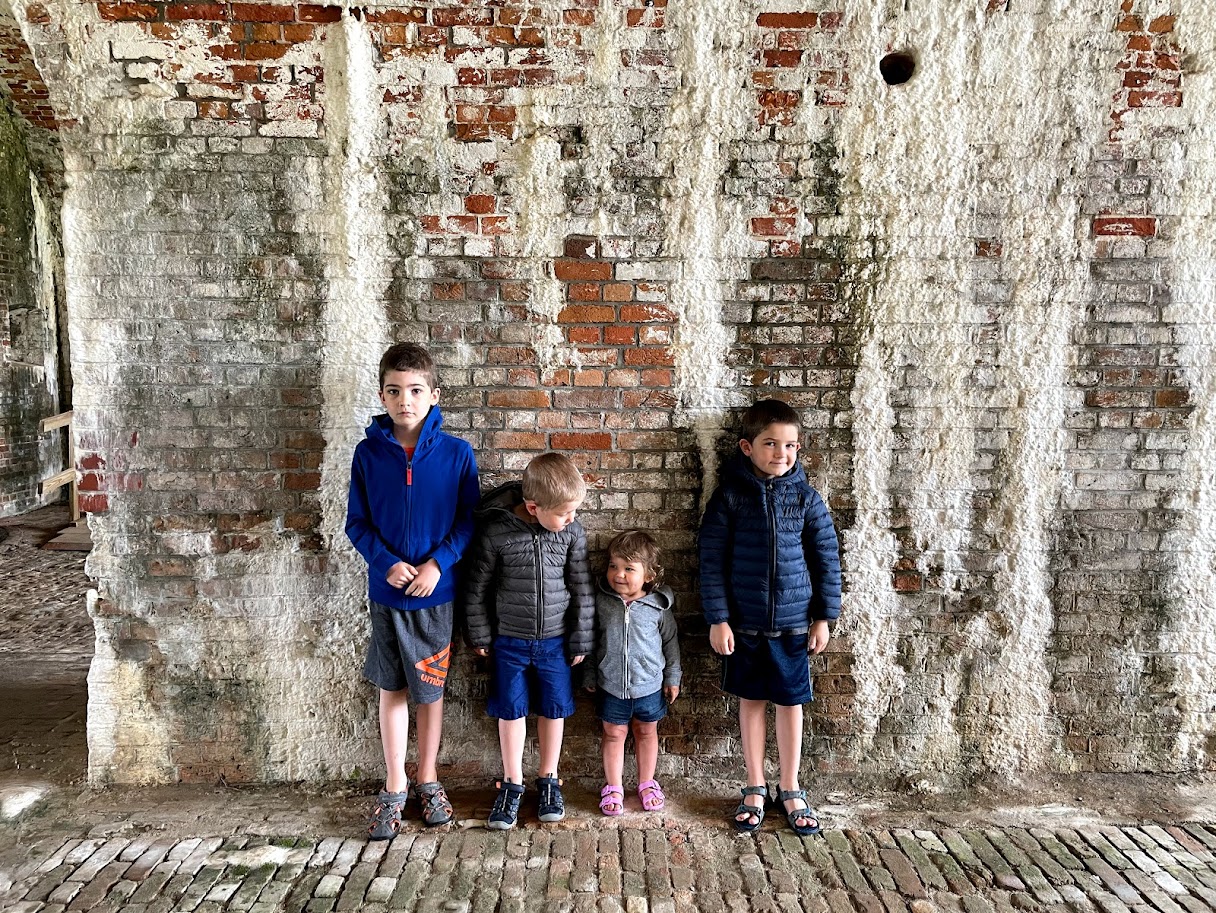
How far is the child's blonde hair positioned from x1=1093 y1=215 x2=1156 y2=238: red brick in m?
2.33

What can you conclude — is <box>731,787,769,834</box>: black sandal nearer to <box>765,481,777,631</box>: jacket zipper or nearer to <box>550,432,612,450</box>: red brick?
<box>765,481,777,631</box>: jacket zipper

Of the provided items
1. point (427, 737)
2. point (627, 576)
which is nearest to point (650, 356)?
point (627, 576)

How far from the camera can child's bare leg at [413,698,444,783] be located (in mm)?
2842

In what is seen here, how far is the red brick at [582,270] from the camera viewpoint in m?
2.88

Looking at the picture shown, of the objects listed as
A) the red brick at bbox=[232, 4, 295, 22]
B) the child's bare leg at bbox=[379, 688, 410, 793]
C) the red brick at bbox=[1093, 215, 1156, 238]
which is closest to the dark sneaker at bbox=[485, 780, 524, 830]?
the child's bare leg at bbox=[379, 688, 410, 793]

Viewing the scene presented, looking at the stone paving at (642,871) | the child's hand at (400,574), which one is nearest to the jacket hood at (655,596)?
the child's hand at (400,574)

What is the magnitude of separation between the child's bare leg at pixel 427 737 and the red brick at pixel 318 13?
264 cm

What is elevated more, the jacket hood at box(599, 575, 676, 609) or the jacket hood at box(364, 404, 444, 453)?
the jacket hood at box(364, 404, 444, 453)

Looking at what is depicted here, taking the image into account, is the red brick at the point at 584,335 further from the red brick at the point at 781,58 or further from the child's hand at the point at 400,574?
the red brick at the point at 781,58

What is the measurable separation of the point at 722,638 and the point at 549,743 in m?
0.81

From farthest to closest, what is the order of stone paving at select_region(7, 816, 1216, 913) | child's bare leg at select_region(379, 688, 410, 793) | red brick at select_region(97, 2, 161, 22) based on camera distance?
child's bare leg at select_region(379, 688, 410, 793) → red brick at select_region(97, 2, 161, 22) → stone paving at select_region(7, 816, 1216, 913)

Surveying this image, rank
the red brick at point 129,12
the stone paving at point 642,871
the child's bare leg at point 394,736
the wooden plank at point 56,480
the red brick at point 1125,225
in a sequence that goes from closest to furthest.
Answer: the stone paving at point 642,871 → the red brick at point 129,12 → the child's bare leg at point 394,736 → the red brick at point 1125,225 → the wooden plank at point 56,480

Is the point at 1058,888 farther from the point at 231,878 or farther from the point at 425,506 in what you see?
the point at 231,878

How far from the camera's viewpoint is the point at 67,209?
277 centimetres
